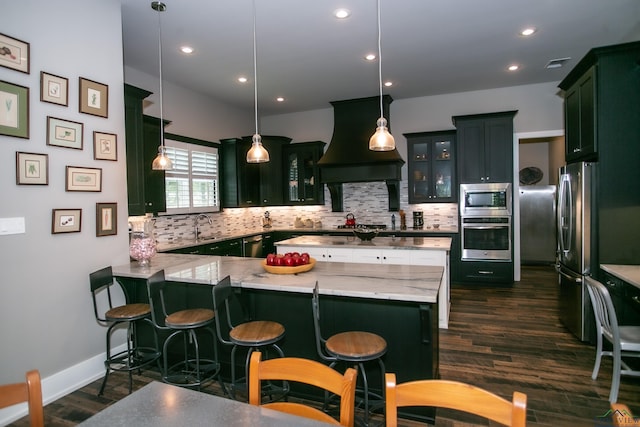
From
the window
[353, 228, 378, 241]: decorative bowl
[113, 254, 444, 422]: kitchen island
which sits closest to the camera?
[113, 254, 444, 422]: kitchen island

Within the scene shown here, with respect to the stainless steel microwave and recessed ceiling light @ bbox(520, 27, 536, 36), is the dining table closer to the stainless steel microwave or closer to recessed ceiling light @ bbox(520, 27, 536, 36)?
recessed ceiling light @ bbox(520, 27, 536, 36)

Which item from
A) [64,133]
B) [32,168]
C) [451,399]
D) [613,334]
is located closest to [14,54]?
[64,133]

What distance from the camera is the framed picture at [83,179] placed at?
111 inches

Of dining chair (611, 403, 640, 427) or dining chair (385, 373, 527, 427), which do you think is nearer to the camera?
dining chair (611, 403, 640, 427)

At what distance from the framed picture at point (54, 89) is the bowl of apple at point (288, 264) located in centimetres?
203

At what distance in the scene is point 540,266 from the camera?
7.52 m

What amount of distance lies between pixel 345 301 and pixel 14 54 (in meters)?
2.88

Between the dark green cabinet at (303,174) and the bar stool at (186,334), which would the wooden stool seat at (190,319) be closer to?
the bar stool at (186,334)

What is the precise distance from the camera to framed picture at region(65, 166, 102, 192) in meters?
2.83

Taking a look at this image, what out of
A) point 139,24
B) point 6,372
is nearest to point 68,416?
point 6,372

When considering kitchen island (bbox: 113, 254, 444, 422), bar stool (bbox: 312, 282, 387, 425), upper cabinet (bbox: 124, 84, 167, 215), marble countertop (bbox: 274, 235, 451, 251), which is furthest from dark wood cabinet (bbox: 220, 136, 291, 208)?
bar stool (bbox: 312, 282, 387, 425)

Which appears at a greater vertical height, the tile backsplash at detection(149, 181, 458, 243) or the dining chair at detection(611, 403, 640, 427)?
the tile backsplash at detection(149, 181, 458, 243)

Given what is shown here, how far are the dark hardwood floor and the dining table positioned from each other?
156cm

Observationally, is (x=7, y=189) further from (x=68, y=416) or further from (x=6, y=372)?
(x=68, y=416)
